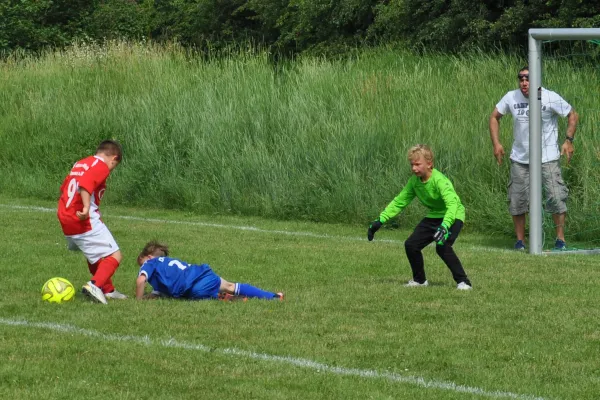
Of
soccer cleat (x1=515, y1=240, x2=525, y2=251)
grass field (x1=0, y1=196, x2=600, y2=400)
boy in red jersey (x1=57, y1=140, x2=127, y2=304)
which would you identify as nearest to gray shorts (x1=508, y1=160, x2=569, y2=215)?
soccer cleat (x1=515, y1=240, x2=525, y2=251)

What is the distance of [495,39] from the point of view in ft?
95.0

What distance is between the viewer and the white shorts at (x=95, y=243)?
33.2 ft

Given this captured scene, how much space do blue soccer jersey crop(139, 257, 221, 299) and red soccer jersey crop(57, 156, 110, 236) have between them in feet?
2.08

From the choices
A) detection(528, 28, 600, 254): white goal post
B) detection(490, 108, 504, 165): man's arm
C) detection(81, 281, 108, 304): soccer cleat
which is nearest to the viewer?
detection(81, 281, 108, 304): soccer cleat

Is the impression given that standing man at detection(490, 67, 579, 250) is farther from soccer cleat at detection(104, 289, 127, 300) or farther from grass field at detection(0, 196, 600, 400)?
soccer cleat at detection(104, 289, 127, 300)

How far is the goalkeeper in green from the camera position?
10406 mm

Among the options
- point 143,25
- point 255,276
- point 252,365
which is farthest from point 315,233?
point 143,25

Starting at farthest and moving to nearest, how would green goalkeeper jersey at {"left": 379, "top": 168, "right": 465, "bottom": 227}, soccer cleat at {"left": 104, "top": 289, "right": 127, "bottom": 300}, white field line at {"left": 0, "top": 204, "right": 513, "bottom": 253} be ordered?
white field line at {"left": 0, "top": 204, "right": 513, "bottom": 253}, green goalkeeper jersey at {"left": 379, "top": 168, "right": 465, "bottom": 227}, soccer cleat at {"left": 104, "top": 289, "right": 127, "bottom": 300}

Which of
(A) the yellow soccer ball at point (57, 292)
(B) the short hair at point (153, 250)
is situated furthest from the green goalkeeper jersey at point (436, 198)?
(A) the yellow soccer ball at point (57, 292)

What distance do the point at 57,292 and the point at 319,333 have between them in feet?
8.42

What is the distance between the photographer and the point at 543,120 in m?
14.1

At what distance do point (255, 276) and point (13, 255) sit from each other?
9.90 ft

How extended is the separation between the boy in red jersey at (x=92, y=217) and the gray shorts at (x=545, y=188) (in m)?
5.83

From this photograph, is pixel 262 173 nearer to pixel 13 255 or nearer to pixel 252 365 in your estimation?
pixel 13 255
